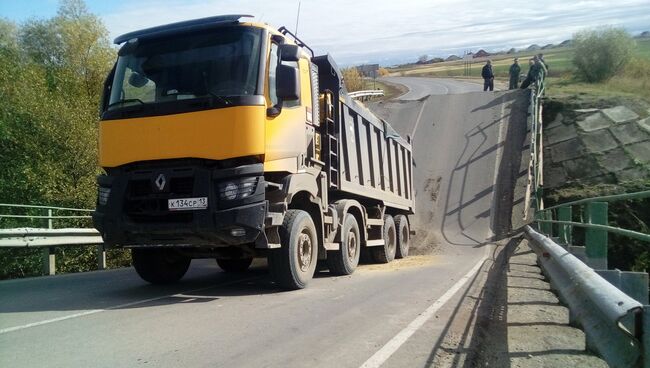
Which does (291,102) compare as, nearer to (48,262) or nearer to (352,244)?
(352,244)

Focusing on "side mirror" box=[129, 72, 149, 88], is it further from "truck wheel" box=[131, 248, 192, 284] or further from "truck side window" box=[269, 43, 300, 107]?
"truck wheel" box=[131, 248, 192, 284]

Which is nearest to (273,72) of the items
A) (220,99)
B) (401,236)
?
(220,99)

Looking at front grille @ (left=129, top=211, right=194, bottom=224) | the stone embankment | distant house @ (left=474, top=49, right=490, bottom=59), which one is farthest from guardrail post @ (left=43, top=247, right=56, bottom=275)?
distant house @ (left=474, top=49, right=490, bottom=59)

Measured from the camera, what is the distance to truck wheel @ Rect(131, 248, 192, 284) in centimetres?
821

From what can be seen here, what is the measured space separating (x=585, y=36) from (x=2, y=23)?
36.6m

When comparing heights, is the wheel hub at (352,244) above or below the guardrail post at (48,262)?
above

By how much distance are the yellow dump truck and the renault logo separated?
2cm

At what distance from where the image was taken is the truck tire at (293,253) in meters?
7.40

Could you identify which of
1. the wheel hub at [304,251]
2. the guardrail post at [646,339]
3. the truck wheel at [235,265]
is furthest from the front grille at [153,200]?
the guardrail post at [646,339]

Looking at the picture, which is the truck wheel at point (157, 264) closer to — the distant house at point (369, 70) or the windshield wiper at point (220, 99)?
the windshield wiper at point (220, 99)

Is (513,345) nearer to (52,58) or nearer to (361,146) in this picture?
(361,146)

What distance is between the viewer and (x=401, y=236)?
14.3 meters

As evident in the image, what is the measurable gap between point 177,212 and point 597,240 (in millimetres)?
4735

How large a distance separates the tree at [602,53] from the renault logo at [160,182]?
117 ft
